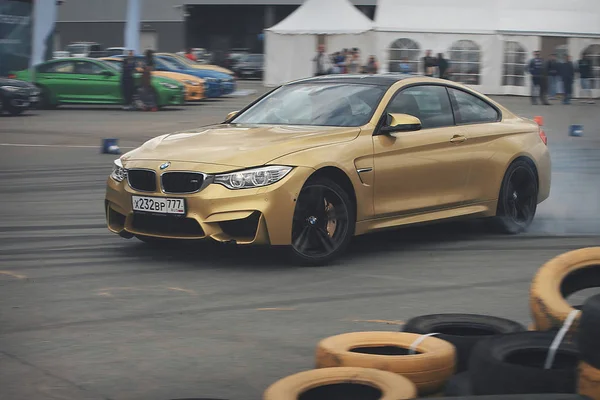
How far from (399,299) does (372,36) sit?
31626 mm

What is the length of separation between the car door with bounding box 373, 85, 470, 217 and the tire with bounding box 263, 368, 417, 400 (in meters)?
4.30

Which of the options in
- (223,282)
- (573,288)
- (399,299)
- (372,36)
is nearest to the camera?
(573,288)

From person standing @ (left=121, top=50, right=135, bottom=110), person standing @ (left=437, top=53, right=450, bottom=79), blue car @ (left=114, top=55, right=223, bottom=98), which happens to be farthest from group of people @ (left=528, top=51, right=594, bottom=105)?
person standing @ (left=121, top=50, right=135, bottom=110)

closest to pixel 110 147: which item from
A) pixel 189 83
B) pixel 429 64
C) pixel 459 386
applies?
pixel 459 386

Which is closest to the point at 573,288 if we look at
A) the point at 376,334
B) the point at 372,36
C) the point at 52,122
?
the point at 376,334

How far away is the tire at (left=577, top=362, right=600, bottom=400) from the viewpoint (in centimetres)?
399

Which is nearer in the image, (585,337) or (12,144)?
(585,337)

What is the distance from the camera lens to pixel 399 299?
7133 mm

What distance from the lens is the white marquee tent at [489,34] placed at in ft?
118

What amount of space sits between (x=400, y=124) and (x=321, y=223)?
1117 mm

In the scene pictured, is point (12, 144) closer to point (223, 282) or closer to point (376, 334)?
point (223, 282)

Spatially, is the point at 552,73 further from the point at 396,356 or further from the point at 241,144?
the point at 396,356

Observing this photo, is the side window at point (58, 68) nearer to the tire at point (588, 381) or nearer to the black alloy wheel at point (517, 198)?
the black alloy wheel at point (517, 198)

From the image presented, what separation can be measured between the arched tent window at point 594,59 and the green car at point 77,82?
616 inches
